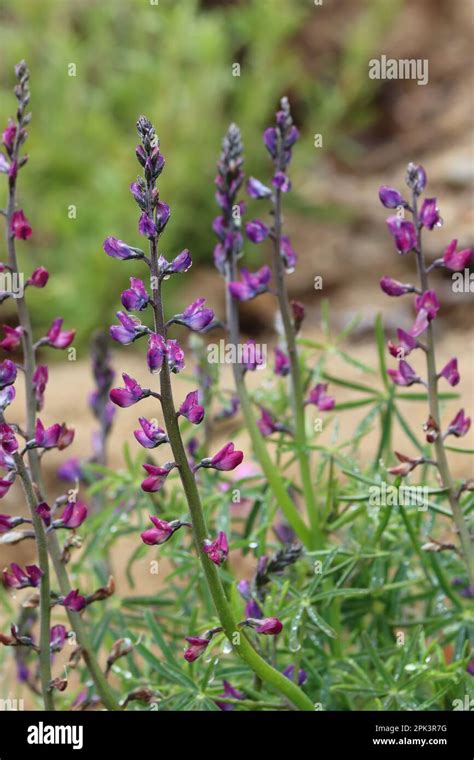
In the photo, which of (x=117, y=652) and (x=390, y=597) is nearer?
(x=117, y=652)

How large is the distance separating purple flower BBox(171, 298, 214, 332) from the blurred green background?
2355 mm

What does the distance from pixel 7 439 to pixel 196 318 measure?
22 centimetres

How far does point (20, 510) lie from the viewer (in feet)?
8.53

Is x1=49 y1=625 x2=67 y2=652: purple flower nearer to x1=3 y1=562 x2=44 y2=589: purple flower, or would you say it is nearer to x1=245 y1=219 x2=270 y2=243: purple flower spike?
x1=3 y1=562 x2=44 y2=589: purple flower

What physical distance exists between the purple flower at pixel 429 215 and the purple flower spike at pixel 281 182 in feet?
0.56

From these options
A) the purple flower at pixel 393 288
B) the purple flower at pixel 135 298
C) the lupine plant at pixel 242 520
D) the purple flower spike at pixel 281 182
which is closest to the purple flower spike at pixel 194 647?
the lupine plant at pixel 242 520

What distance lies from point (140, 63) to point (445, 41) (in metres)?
1.60

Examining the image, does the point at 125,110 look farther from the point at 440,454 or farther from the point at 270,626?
the point at 270,626

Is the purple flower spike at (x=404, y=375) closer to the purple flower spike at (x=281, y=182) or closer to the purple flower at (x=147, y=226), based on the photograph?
the purple flower spike at (x=281, y=182)

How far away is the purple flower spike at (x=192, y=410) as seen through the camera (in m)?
0.93

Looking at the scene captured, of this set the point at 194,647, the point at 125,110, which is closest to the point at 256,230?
the point at 194,647
